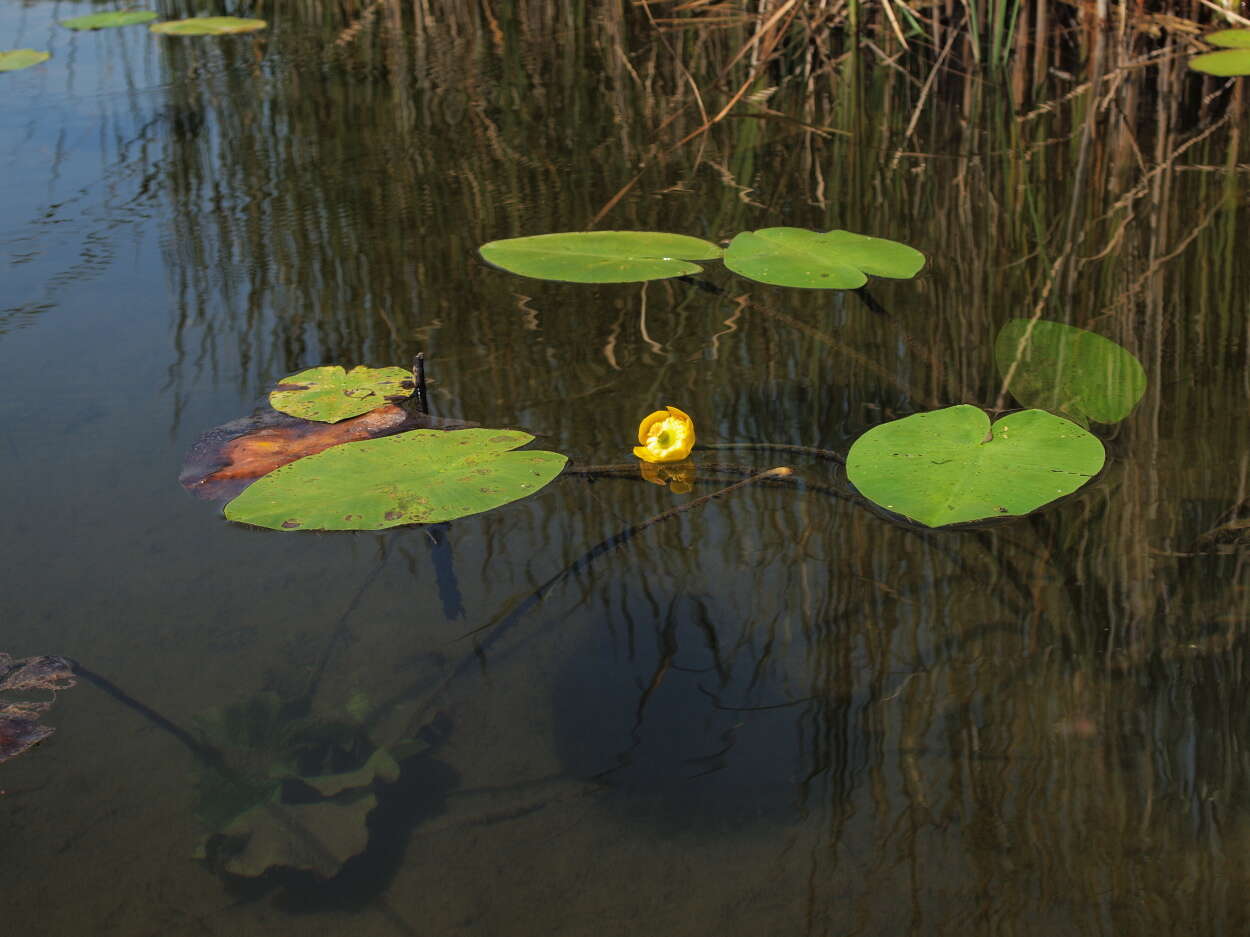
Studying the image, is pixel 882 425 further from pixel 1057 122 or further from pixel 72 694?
pixel 1057 122

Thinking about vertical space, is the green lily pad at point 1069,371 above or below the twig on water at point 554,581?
above

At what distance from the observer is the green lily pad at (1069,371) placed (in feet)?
5.21

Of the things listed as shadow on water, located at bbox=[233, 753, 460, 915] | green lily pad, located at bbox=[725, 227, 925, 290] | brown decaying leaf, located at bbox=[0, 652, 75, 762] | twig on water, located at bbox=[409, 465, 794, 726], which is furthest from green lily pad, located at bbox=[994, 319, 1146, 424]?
brown decaying leaf, located at bbox=[0, 652, 75, 762]

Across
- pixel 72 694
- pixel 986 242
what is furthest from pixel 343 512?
pixel 986 242

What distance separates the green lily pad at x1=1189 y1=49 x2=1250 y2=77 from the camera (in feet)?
10.2

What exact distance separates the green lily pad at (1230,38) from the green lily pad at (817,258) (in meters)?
2.01

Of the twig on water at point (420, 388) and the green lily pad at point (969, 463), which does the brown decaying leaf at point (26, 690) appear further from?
the green lily pad at point (969, 463)

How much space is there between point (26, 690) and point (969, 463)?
1061mm

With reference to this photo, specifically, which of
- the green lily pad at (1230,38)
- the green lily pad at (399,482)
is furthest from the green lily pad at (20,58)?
the green lily pad at (1230,38)

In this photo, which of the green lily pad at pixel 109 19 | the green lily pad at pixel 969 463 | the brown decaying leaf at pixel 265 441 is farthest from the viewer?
the green lily pad at pixel 109 19

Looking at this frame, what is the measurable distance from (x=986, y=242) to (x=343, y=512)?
139 cm

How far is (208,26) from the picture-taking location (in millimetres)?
→ 4340

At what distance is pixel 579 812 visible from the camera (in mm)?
1022

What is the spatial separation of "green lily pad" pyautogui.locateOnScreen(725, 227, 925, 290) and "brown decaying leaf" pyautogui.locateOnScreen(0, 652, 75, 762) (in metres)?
1.22
